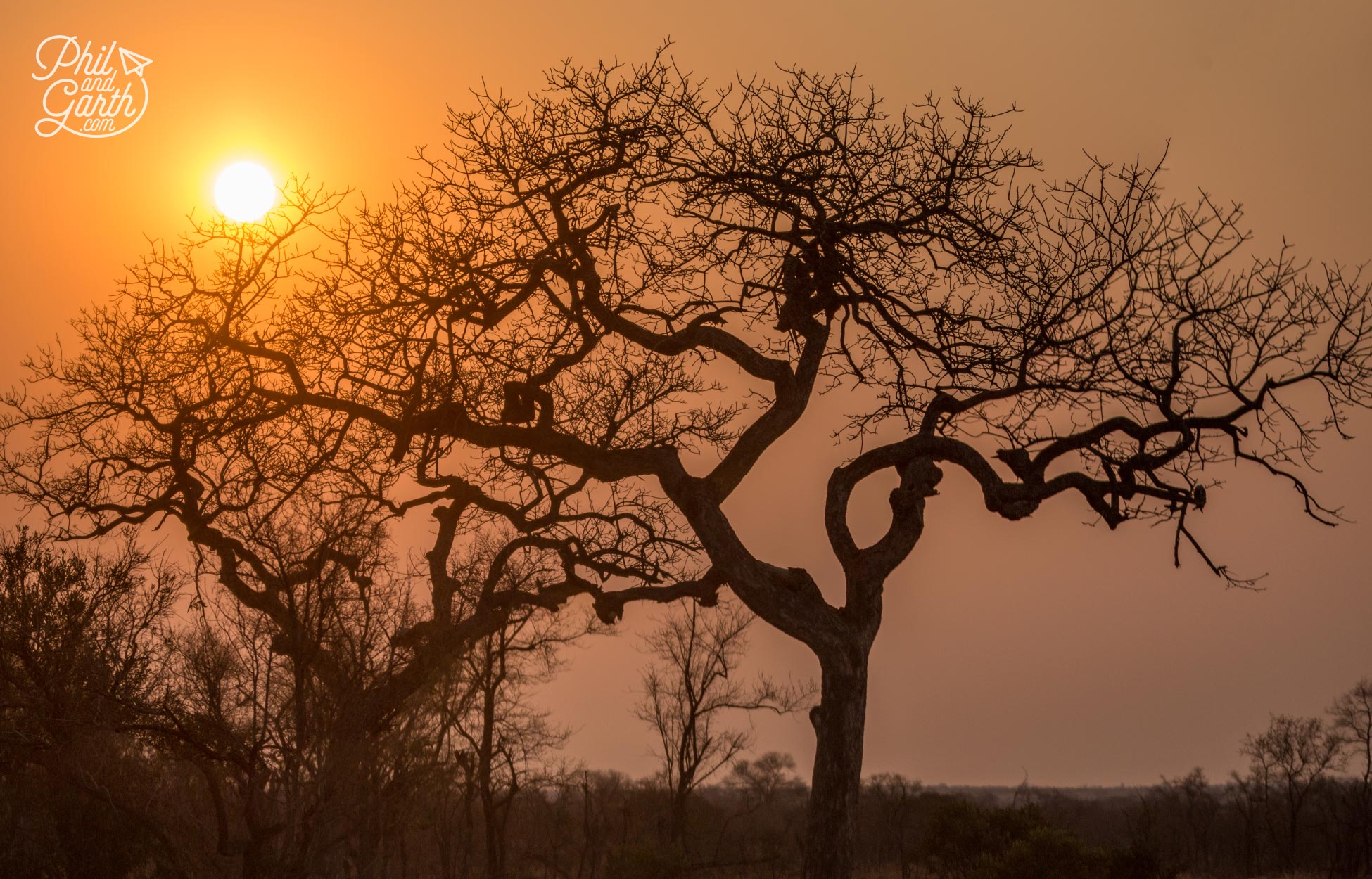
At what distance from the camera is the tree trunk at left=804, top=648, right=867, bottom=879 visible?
973 cm

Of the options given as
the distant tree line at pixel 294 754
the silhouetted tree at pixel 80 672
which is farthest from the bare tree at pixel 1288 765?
the silhouetted tree at pixel 80 672

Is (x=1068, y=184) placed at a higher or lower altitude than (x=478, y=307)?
higher

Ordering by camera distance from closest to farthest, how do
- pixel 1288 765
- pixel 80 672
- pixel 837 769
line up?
pixel 837 769 → pixel 80 672 → pixel 1288 765

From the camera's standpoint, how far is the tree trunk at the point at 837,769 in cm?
973

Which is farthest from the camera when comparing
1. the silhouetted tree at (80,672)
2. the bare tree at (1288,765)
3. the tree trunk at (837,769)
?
the bare tree at (1288,765)

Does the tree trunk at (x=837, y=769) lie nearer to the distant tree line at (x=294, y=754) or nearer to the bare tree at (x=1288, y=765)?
the distant tree line at (x=294, y=754)

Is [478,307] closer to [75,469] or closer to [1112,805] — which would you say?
[75,469]

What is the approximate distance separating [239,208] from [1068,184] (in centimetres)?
732

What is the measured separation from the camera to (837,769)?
9.91 meters

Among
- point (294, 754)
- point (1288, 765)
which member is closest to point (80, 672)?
point (294, 754)

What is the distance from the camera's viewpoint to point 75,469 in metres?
13.1

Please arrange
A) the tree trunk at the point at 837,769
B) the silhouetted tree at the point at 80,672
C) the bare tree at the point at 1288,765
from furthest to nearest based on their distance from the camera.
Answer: the bare tree at the point at 1288,765
the silhouetted tree at the point at 80,672
the tree trunk at the point at 837,769

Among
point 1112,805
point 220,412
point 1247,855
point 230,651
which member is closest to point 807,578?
point 220,412

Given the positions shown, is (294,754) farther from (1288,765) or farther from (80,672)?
(1288,765)
